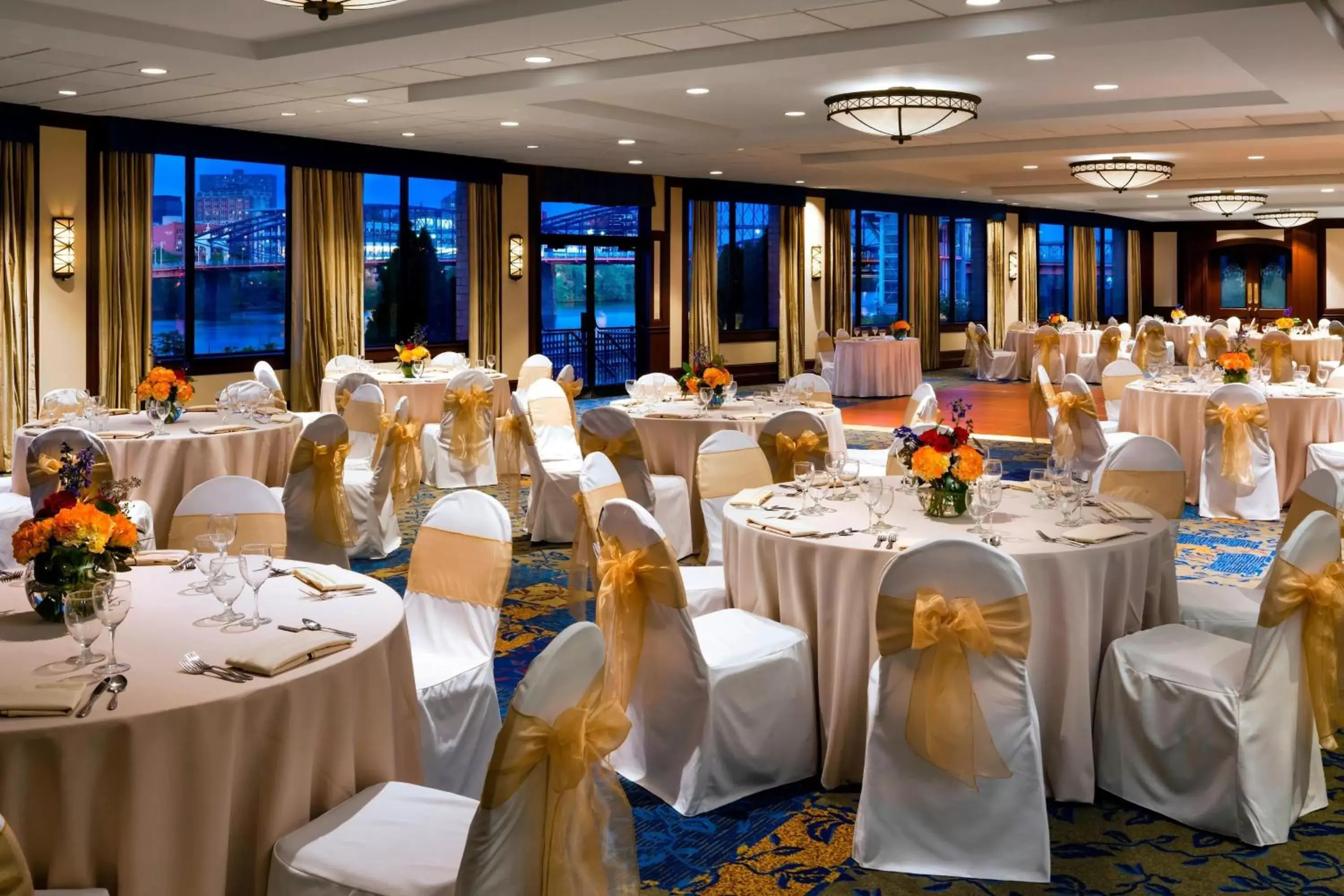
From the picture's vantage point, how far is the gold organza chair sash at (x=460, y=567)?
392 cm

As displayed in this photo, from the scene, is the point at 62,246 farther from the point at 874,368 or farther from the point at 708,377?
the point at 874,368

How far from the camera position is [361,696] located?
9.47 ft

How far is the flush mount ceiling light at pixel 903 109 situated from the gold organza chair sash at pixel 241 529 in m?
6.50

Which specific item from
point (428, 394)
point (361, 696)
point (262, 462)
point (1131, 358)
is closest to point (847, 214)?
point (1131, 358)

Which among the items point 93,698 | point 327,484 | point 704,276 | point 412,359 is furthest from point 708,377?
point 704,276

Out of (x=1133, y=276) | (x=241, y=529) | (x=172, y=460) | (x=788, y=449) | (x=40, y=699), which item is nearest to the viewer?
(x=40, y=699)

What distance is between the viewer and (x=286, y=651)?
2.80m

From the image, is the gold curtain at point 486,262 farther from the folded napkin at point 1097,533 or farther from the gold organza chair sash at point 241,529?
the folded napkin at point 1097,533

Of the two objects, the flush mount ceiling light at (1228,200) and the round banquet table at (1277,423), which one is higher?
the flush mount ceiling light at (1228,200)

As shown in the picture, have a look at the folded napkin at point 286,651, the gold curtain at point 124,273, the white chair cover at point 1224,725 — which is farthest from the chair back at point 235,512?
the gold curtain at point 124,273

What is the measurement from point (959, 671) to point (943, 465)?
3.81ft

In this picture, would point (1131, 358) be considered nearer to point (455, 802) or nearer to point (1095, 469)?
point (1095, 469)

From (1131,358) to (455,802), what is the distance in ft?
54.0

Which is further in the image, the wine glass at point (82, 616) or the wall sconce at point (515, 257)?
the wall sconce at point (515, 257)
